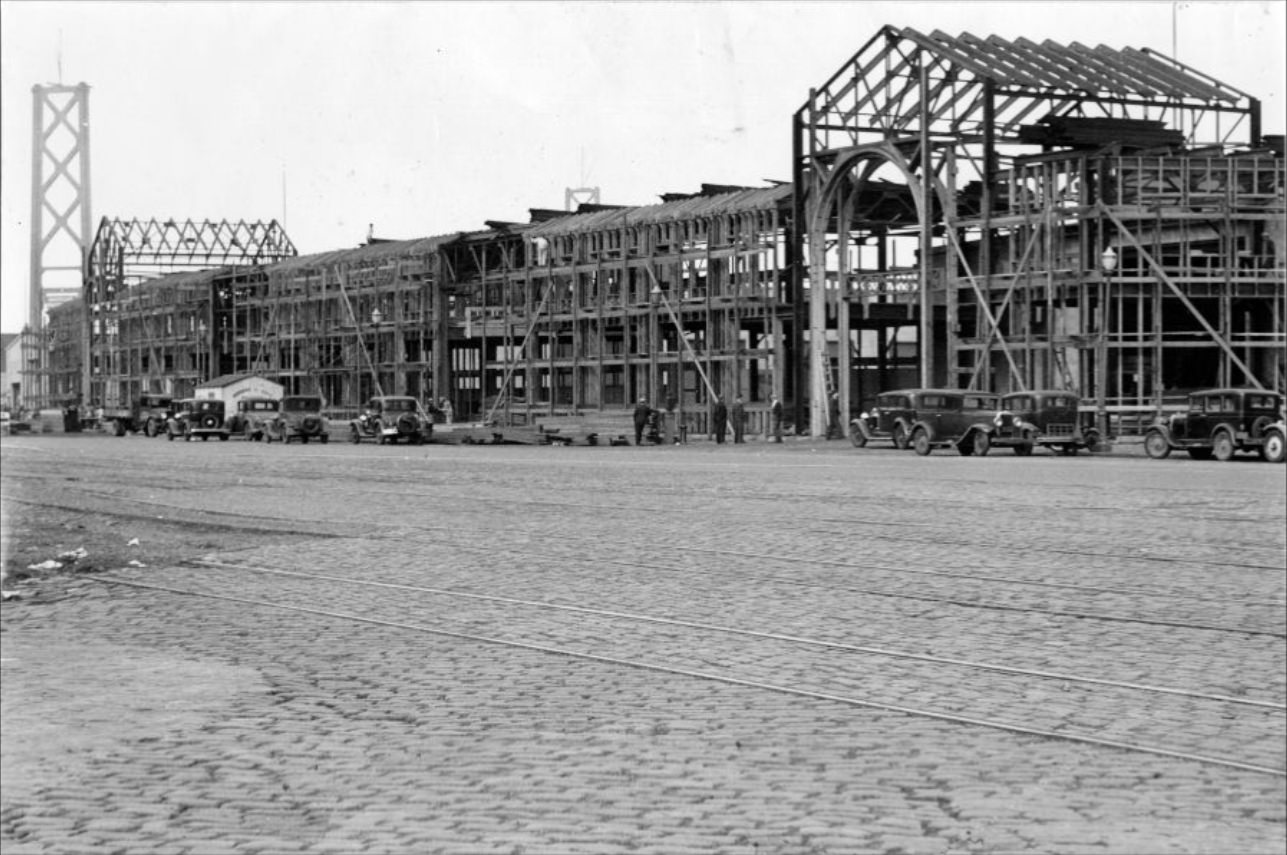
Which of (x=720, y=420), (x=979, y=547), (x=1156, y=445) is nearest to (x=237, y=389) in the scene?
(x=720, y=420)

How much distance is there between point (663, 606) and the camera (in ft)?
43.3

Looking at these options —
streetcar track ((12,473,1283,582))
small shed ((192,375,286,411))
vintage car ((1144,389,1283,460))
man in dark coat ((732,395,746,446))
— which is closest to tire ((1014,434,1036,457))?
vintage car ((1144,389,1283,460))

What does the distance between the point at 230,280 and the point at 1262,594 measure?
82561mm

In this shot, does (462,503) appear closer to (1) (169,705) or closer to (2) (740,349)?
(1) (169,705)

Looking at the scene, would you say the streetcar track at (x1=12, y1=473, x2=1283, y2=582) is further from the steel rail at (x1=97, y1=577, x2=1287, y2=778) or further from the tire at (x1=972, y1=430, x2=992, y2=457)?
the tire at (x1=972, y1=430, x2=992, y2=457)

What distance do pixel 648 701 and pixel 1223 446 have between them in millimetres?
30953

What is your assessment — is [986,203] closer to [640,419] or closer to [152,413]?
[640,419]

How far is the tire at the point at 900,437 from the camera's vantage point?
45.0 meters

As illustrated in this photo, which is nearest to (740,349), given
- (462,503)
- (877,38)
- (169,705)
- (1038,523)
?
(877,38)

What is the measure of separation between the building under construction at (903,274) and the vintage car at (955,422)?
204 inches

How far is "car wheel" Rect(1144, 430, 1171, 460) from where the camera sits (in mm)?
39438

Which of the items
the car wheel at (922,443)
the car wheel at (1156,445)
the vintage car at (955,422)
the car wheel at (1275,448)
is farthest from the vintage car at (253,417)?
the car wheel at (1275,448)

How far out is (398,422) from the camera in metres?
60.0

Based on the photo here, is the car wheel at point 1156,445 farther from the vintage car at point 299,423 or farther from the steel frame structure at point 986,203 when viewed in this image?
the vintage car at point 299,423
